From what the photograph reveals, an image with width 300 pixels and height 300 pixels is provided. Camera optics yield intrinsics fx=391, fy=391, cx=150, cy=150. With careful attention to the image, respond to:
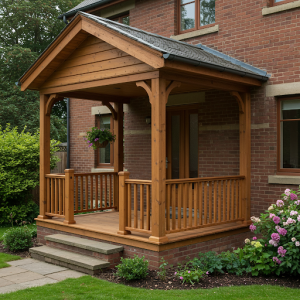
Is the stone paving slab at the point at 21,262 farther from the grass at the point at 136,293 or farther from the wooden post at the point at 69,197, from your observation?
the grass at the point at 136,293

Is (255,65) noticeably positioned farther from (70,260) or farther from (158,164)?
(70,260)

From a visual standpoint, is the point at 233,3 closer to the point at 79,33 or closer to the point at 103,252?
the point at 79,33

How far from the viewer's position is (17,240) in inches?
308

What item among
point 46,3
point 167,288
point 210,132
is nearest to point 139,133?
point 210,132

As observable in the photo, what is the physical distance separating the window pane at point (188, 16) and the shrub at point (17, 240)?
5966 mm

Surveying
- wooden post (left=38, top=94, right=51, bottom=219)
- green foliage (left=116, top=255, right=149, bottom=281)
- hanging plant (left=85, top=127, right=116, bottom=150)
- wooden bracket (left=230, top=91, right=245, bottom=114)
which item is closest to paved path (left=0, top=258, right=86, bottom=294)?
green foliage (left=116, top=255, right=149, bottom=281)

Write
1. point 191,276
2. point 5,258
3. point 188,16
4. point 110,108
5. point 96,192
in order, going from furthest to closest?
1. point 110,108
2. point 188,16
3. point 96,192
4. point 5,258
5. point 191,276

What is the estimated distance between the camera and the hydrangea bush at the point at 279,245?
5.65 m

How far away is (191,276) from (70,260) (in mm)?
2128

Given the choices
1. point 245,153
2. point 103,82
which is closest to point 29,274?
point 103,82

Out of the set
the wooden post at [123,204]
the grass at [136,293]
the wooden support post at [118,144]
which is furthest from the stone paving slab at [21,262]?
the wooden support post at [118,144]

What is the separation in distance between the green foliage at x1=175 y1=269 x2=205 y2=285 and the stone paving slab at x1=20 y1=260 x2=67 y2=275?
2.09 meters

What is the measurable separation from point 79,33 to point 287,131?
4396 millimetres

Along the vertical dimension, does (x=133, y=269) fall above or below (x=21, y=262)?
above
